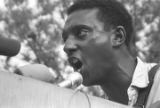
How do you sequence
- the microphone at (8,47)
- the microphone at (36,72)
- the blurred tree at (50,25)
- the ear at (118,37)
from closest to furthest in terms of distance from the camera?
the microphone at (8,47) < the microphone at (36,72) < the ear at (118,37) < the blurred tree at (50,25)

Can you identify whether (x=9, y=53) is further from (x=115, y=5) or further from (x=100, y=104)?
(x=115, y=5)

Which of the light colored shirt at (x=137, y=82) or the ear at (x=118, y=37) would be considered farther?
the ear at (x=118, y=37)

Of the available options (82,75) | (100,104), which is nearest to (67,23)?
(82,75)

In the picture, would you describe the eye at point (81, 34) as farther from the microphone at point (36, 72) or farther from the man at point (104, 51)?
the microphone at point (36, 72)

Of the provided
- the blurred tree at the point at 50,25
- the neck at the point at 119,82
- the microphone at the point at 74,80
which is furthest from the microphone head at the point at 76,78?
the blurred tree at the point at 50,25

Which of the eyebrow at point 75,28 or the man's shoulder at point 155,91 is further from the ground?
the eyebrow at point 75,28

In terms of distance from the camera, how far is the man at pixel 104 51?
2592 millimetres

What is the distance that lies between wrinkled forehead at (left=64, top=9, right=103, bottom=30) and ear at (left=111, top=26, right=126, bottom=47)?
10 cm

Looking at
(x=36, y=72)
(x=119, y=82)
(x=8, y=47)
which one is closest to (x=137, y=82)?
(x=119, y=82)

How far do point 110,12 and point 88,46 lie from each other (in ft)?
1.22

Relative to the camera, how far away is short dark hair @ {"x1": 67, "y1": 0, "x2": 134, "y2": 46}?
9.36 ft

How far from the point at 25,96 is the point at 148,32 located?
32.6 feet

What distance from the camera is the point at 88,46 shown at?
2646 mm

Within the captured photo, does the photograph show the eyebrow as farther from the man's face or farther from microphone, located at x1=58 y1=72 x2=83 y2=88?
microphone, located at x1=58 y1=72 x2=83 y2=88
